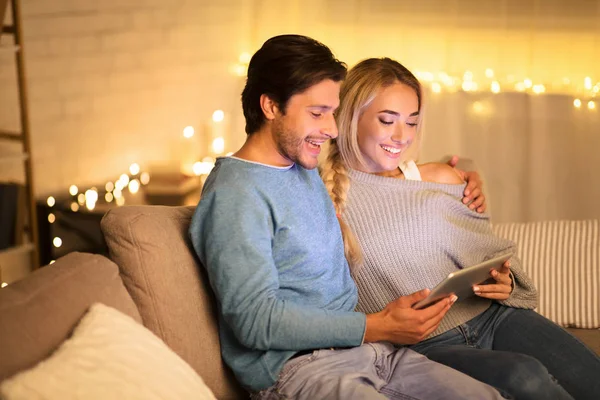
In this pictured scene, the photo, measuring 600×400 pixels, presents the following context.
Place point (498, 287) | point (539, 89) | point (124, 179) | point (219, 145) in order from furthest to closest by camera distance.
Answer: point (219, 145), point (124, 179), point (539, 89), point (498, 287)

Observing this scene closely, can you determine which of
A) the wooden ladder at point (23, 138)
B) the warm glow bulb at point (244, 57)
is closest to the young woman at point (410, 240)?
the wooden ladder at point (23, 138)

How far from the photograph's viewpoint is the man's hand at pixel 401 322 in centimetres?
183

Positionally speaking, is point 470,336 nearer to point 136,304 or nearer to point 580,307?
point 580,307

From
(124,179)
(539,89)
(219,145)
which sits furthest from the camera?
(219,145)

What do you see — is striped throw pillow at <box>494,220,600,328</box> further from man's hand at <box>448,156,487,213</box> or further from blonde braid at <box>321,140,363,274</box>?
blonde braid at <box>321,140,363,274</box>

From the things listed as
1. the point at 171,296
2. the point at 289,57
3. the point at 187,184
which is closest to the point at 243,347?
the point at 171,296

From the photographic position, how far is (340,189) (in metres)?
2.22

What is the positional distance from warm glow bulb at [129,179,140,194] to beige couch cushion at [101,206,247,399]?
2799 millimetres

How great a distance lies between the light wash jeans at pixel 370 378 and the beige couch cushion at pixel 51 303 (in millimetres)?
351

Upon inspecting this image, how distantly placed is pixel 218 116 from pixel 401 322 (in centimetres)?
314

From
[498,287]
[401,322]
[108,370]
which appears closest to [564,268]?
[498,287]

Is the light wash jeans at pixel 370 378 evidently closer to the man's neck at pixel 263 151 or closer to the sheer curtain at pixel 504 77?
the man's neck at pixel 263 151

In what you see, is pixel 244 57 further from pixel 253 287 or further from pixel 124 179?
pixel 253 287

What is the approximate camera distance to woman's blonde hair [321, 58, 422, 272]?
7.32ft
